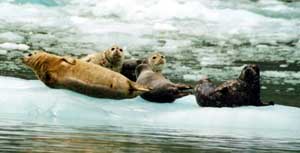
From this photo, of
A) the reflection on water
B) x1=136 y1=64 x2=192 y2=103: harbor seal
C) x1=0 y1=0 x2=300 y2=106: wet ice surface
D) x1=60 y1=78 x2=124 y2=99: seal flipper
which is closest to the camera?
the reflection on water

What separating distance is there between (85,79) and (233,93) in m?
1.45

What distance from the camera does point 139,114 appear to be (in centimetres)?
754

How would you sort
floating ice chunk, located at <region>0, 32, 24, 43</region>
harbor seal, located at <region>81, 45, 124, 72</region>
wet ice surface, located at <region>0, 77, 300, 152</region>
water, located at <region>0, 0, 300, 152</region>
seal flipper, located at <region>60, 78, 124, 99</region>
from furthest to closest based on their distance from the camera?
1. floating ice chunk, located at <region>0, 32, 24, 43</region>
2. harbor seal, located at <region>81, 45, 124, 72</region>
3. seal flipper, located at <region>60, 78, 124, 99</region>
4. water, located at <region>0, 0, 300, 152</region>
5. wet ice surface, located at <region>0, 77, 300, 152</region>

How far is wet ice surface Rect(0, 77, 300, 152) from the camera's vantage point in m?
5.85

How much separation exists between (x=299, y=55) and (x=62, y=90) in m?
12.8

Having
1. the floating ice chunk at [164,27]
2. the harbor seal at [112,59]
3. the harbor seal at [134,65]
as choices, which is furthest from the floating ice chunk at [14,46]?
the harbor seal at [112,59]

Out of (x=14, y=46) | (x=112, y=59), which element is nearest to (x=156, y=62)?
(x=112, y=59)

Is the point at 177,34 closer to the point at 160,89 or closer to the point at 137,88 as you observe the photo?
the point at 160,89

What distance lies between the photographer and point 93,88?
7.71 metres

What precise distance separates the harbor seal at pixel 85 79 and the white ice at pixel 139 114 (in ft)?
0.22

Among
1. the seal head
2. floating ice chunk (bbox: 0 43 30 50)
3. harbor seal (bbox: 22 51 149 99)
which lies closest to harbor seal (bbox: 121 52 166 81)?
the seal head

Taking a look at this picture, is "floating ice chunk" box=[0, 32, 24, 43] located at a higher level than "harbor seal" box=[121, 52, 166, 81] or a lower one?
lower

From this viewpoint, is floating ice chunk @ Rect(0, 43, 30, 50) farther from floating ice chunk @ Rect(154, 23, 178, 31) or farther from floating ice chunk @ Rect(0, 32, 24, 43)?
floating ice chunk @ Rect(154, 23, 178, 31)

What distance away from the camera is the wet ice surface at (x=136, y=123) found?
5.85 m
